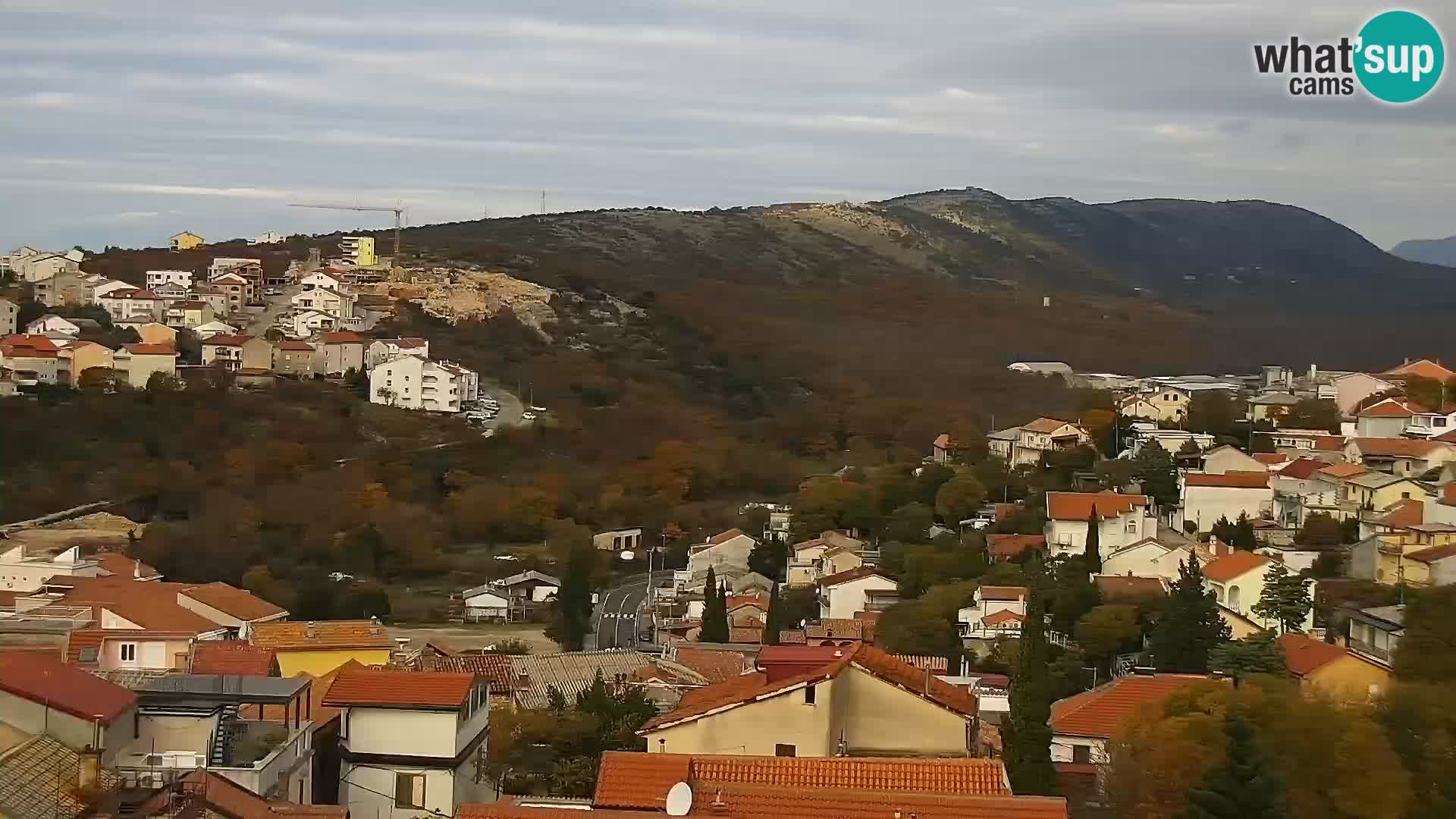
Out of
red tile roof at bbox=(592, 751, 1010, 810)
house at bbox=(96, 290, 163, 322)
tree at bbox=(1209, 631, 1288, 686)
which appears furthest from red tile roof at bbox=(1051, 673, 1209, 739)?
house at bbox=(96, 290, 163, 322)

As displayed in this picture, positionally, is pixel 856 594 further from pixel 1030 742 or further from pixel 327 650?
pixel 1030 742

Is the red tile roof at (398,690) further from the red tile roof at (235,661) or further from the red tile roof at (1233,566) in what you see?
the red tile roof at (1233,566)

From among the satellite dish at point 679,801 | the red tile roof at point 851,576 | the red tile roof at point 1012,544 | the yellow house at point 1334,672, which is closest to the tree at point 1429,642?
the yellow house at point 1334,672

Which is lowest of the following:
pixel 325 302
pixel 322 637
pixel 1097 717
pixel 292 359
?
pixel 1097 717

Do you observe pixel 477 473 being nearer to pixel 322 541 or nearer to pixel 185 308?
pixel 322 541

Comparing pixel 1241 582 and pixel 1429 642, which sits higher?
pixel 1429 642

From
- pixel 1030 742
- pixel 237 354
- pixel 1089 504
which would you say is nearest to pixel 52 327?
pixel 237 354
